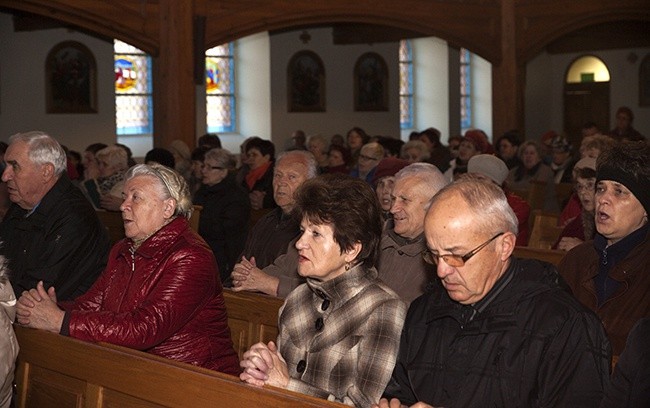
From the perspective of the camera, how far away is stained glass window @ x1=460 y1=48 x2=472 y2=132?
74.8 ft

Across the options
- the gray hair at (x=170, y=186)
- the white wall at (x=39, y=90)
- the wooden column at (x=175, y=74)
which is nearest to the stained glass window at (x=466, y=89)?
the white wall at (x=39, y=90)

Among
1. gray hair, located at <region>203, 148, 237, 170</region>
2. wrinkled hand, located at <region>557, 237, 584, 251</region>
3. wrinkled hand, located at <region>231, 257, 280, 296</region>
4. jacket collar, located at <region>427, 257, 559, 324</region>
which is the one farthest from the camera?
gray hair, located at <region>203, 148, 237, 170</region>

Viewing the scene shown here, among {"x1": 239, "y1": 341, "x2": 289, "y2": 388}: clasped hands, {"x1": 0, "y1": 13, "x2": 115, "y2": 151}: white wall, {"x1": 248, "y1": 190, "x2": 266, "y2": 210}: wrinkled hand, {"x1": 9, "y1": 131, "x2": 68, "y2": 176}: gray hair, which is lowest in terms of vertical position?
{"x1": 239, "y1": 341, "x2": 289, "y2": 388}: clasped hands

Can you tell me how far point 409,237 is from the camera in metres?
4.60

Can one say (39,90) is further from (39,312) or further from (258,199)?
(39,312)

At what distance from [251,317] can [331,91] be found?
14806 mm

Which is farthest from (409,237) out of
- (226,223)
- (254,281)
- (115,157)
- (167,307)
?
(115,157)

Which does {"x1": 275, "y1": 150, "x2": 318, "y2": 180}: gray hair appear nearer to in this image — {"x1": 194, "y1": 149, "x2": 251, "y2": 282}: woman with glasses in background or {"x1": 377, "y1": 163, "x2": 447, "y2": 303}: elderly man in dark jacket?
{"x1": 377, "y1": 163, "x2": 447, "y2": 303}: elderly man in dark jacket

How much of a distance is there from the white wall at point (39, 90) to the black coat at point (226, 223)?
8.06 metres

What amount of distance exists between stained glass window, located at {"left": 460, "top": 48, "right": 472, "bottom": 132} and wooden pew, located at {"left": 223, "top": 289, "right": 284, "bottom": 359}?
1833cm

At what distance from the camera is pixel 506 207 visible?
9.86ft

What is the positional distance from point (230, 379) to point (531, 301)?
3.15ft

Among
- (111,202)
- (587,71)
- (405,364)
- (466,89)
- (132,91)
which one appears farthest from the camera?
(466,89)

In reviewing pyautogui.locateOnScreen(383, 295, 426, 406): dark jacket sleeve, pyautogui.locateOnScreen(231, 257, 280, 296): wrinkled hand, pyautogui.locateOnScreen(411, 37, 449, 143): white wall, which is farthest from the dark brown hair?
pyautogui.locateOnScreen(411, 37, 449, 143): white wall
